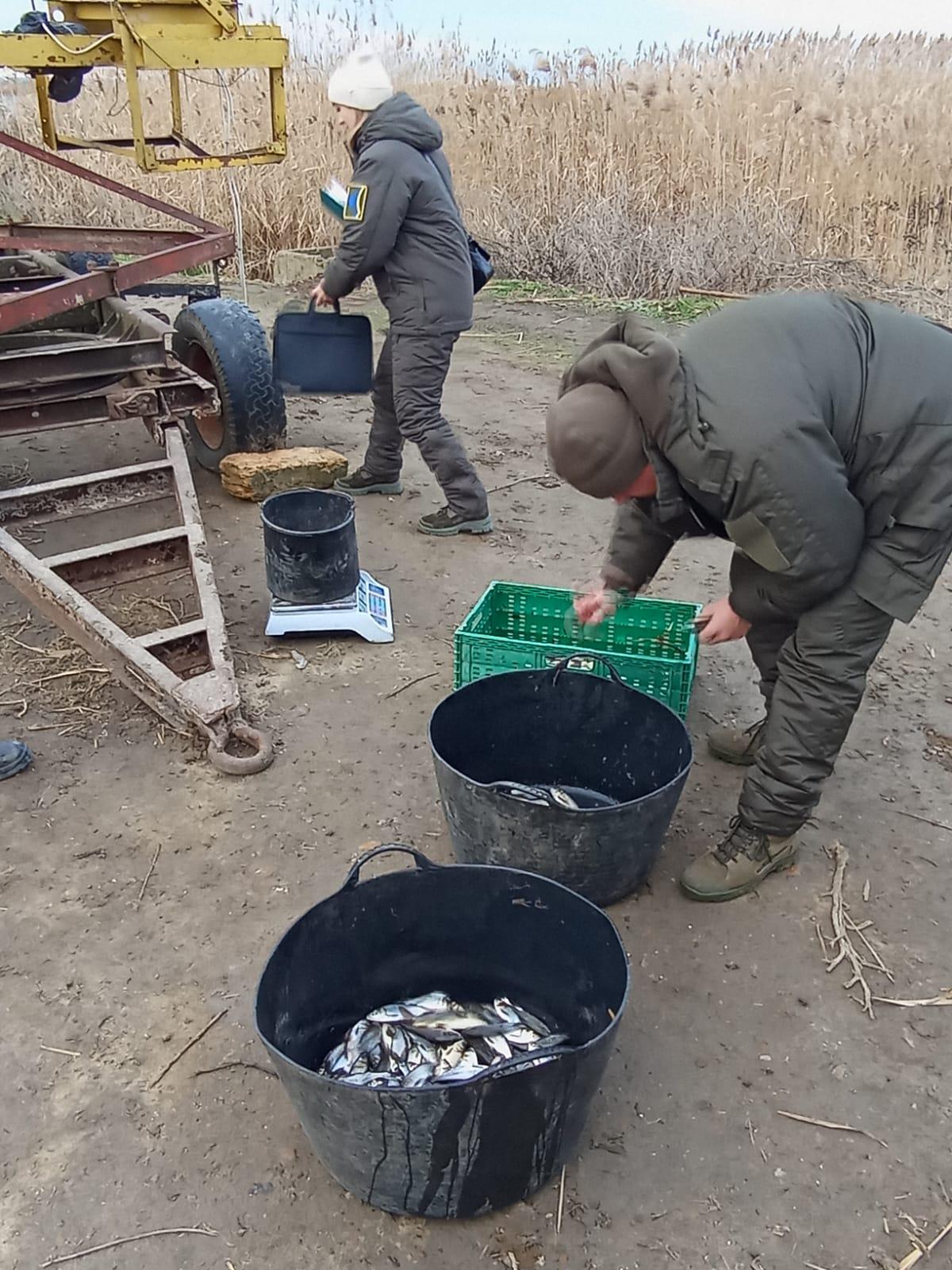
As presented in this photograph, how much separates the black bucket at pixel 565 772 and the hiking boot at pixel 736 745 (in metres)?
0.53

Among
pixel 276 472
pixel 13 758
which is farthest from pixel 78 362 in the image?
pixel 13 758

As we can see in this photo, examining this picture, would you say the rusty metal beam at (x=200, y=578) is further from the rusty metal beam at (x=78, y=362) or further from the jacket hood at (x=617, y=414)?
→ the jacket hood at (x=617, y=414)

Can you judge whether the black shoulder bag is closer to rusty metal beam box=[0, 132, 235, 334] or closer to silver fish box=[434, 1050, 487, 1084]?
rusty metal beam box=[0, 132, 235, 334]

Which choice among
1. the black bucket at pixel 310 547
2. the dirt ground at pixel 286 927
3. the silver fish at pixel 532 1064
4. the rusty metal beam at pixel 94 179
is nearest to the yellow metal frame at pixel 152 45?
the rusty metal beam at pixel 94 179

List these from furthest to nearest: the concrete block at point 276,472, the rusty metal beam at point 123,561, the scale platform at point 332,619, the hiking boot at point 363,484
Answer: the hiking boot at point 363,484 < the concrete block at point 276,472 < the scale platform at point 332,619 < the rusty metal beam at point 123,561

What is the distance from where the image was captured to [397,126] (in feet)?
15.0

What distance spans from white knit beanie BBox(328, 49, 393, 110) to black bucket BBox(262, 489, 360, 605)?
1.72 metres

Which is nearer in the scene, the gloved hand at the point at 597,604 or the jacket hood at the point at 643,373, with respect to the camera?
the jacket hood at the point at 643,373

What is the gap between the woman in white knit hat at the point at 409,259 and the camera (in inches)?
179

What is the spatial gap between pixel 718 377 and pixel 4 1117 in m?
2.28

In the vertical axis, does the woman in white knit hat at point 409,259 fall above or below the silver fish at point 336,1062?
above

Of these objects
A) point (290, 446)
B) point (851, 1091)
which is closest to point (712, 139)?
point (290, 446)

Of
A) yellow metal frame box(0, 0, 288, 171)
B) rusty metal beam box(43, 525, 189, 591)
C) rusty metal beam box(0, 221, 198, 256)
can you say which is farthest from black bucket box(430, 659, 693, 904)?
rusty metal beam box(0, 221, 198, 256)

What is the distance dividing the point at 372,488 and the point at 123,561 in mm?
1874
